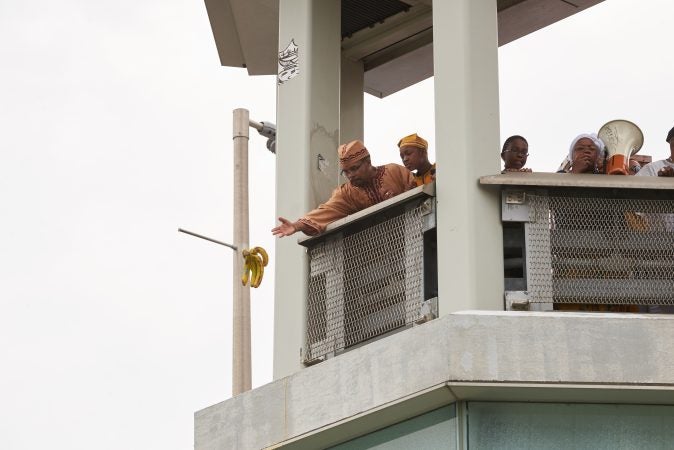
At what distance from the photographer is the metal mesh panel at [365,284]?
1313cm

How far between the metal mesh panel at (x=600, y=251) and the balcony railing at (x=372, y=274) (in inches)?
29.5

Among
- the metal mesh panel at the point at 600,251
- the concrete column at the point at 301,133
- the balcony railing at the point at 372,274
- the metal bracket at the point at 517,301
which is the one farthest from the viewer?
the concrete column at the point at 301,133

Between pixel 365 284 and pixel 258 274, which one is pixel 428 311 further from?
pixel 258 274

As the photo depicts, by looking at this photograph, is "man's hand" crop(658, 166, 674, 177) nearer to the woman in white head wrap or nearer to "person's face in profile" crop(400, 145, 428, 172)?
the woman in white head wrap

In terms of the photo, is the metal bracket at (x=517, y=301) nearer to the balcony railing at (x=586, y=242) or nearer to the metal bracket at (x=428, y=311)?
the balcony railing at (x=586, y=242)

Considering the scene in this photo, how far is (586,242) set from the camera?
42.3 feet

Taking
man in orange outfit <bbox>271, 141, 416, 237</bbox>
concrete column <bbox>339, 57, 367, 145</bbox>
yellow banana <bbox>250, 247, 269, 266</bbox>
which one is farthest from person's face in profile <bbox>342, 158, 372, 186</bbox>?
concrete column <bbox>339, 57, 367, 145</bbox>

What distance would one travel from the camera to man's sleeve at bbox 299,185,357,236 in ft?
45.3

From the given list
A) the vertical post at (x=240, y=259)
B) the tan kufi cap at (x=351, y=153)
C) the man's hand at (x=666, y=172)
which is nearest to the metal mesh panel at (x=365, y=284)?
the tan kufi cap at (x=351, y=153)

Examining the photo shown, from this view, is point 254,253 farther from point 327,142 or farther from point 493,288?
point 493,288

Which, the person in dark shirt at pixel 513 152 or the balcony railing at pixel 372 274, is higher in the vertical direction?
the person in dark shirt at pixel 513 152

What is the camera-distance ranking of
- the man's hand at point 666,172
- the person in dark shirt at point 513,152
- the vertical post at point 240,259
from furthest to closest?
the vertical post at point 240,259 → the person in dark shirt at point 513,152 → the man's hand at point 666,172

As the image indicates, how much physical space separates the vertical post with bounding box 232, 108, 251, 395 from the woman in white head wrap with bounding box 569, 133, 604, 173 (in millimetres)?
11093

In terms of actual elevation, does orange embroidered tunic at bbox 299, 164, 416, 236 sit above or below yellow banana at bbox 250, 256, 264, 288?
above
